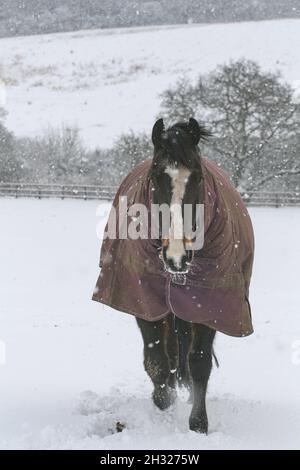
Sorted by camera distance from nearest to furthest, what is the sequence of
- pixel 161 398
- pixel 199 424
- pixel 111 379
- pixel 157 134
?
pixel 157 134, pixel 199 424, pixel 161 398, pixel 111 379

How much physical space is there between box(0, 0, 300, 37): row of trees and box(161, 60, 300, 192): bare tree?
24.4 m

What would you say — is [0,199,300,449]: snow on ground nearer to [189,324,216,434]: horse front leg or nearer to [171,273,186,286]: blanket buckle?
[189,324,216,434]: horse front leg

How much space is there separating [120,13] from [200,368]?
48.1 meters

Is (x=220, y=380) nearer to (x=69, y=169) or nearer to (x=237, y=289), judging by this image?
(x=237, y=289)

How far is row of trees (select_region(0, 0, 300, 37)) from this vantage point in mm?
46000

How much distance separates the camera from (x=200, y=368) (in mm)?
3895

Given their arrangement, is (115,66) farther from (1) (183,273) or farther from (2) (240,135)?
(1) (183,273)

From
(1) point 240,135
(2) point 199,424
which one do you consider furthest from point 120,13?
(2) point 199,424

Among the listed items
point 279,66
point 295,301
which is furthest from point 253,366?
point 279,66

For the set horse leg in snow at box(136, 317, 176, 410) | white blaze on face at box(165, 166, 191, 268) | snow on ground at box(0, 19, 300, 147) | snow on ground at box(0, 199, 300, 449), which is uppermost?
snow on ground at box(0, 19, 300, 147)

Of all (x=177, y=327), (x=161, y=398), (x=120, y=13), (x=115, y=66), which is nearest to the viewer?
(x=177, y=327)

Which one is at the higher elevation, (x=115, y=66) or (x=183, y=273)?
(x=115, y=66)

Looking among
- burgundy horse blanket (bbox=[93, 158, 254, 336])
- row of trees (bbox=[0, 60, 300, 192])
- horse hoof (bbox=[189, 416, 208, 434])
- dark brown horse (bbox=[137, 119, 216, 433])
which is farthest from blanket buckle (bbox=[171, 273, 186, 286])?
row of trees (bbox=[0, 60, 300, 192])

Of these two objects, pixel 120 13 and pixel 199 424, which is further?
pixel 120 13
